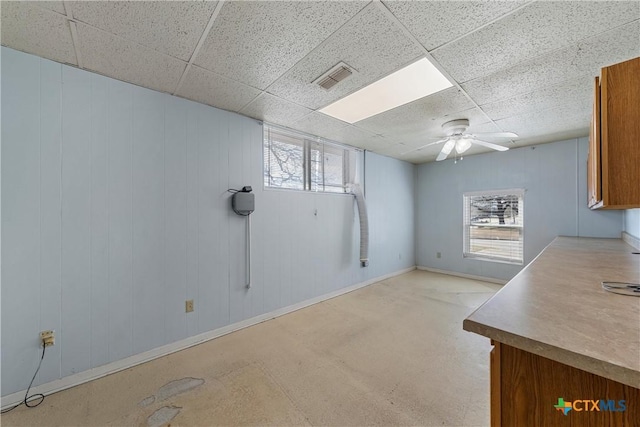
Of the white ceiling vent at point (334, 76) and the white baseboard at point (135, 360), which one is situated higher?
the white ceiling vent at point (334, 76)

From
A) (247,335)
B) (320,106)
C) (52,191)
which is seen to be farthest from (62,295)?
(320,106)

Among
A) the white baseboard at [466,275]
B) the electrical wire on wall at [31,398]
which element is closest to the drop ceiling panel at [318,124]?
the electrical wire on wall at [31,398]

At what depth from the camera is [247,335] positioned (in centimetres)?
264

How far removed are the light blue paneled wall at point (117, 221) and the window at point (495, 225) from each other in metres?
3.80

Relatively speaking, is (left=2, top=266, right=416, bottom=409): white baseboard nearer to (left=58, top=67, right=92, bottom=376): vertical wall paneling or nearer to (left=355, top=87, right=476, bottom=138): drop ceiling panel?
(left=58, top=67, right=92, bottom=376): vertical wall paneling

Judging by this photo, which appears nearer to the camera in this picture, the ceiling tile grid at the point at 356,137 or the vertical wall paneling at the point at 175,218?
the vertical wall paneling at the point at 175,218

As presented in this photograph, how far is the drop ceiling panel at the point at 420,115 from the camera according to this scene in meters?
2.46

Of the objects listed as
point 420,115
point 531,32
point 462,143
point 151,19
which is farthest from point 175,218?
point 462,143

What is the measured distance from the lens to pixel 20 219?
1714mm

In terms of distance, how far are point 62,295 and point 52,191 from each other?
2.55 feet

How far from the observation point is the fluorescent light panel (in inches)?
81.0

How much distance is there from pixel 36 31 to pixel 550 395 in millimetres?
3141

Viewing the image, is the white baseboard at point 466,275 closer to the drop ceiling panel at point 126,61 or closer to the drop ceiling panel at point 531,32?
the drop ceiling panel at point 531,32

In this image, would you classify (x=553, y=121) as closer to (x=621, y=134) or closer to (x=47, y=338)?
(x=621, y=134)
